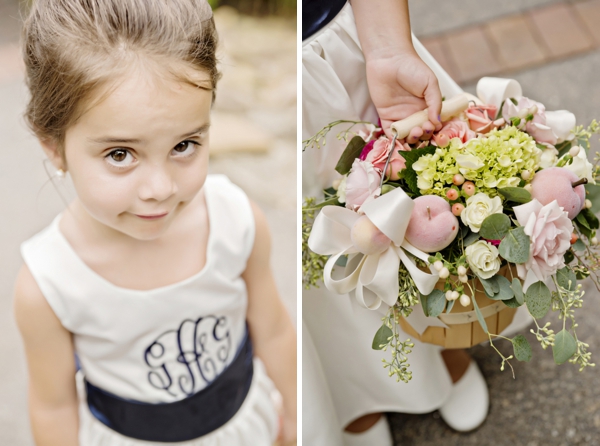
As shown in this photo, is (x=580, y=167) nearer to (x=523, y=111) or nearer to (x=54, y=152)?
(x=523, y=111)

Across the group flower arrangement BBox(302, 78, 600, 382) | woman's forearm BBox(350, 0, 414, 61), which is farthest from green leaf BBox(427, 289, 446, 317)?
woman's forearm BBox(350, 0, 414, 61)

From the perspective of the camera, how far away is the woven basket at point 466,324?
113cm

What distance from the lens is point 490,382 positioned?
175 cm

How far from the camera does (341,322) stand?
140cm

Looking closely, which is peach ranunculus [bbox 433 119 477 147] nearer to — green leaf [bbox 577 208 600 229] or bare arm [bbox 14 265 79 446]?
green leaf [bbox 577 208 600 229]

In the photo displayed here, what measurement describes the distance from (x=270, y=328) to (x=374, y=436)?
504 millimetres

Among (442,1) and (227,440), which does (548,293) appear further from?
(442,1)

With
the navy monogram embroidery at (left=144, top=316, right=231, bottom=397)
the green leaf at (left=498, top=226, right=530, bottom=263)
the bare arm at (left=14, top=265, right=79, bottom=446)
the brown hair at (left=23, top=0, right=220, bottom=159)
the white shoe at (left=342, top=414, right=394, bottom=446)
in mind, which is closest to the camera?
the brown hair at (left=23, top=0, right=220, bottom=159)

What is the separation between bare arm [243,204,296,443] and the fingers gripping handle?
1.03 ft

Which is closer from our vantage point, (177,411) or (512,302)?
(512,302)

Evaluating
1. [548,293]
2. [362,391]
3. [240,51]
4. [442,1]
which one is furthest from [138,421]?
[442,1]

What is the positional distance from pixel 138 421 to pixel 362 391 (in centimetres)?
55

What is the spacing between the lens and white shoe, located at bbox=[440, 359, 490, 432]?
1.65 meters

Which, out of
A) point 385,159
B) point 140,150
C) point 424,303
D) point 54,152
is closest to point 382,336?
point 424,303
